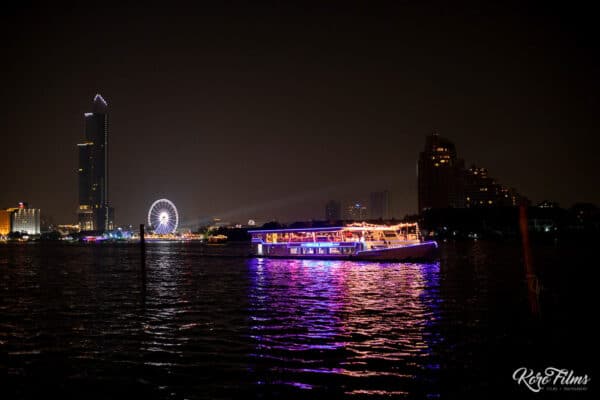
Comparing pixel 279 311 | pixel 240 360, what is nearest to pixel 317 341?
pixel 240 360

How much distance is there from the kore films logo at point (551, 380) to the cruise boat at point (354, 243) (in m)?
71.4

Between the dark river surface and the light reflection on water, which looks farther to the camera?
the light reflection on water

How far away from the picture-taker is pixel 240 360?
24.3 meters

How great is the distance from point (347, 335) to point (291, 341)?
3.04 meters

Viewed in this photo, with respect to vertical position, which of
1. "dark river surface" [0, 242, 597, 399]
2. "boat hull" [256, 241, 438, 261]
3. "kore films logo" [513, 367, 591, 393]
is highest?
"boat hull" [256, 241, 438, 261]

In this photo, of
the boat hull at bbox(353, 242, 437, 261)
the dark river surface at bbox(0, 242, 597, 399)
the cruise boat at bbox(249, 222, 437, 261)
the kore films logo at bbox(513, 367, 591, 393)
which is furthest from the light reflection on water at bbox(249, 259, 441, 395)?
the cruise boat at bbox(249, 222, 437, 261)

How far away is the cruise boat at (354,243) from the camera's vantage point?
94.9 metres

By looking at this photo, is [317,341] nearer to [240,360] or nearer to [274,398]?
[240,360]

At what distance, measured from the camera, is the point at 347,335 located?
29453mm

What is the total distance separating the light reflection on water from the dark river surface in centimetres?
9

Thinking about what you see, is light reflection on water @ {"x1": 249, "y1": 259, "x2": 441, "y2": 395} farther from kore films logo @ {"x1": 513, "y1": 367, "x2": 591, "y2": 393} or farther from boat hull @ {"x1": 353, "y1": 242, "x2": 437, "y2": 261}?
boat hull @ {"x1": 353, "y1": 242, "x2": 437, "y2": 261}

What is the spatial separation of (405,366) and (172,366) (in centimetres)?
953

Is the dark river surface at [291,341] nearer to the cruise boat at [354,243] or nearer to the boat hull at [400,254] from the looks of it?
the boat hull at [400,254]

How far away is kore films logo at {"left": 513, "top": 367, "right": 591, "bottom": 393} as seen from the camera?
20344mm
